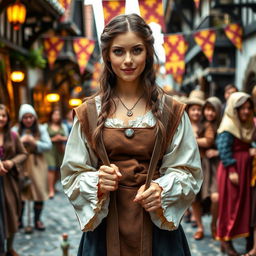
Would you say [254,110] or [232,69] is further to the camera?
[232,69]

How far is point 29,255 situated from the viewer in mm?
5809

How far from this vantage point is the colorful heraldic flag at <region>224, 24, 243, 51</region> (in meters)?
13.3

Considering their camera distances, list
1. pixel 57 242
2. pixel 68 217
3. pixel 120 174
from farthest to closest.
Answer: pixel 68 217 → pixel 57 242 → pixel 120 174

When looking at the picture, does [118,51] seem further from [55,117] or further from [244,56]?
[244,56]

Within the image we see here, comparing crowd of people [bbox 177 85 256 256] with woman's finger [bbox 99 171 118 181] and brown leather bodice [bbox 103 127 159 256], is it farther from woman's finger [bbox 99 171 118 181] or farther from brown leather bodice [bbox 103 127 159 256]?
woman's finger [bbox 99 171 118 181]

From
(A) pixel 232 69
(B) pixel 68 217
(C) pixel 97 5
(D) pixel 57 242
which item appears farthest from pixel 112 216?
(A) pixel 232 69

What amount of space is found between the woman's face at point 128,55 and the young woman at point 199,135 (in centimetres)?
397

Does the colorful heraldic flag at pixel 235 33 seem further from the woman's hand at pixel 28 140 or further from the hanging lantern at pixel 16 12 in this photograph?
the woman's hand at pixel 28 140

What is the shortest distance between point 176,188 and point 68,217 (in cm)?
603

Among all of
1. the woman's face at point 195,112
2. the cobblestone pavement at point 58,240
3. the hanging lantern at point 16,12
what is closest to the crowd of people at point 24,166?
the cobblestone pavement at point 58,240

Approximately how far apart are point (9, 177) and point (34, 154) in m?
1.83

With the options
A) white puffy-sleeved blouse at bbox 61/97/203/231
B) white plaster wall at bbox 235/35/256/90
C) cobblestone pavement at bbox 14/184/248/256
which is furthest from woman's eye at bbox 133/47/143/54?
white plaster wall at bbox 235/35/256/90

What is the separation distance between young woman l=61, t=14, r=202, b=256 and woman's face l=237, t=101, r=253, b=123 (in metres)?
3.02

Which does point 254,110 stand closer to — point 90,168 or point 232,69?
point 90,168
